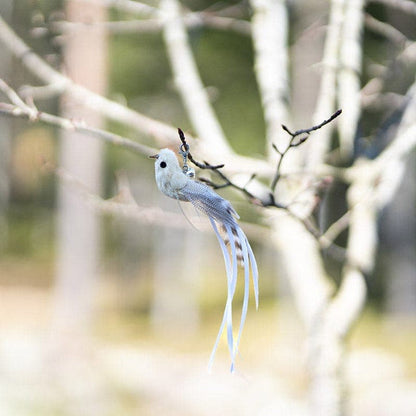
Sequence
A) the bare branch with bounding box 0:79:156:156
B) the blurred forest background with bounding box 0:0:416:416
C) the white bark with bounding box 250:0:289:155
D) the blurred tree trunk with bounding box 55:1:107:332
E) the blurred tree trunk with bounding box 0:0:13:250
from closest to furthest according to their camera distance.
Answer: the bare branch with bounding box 0:79:156:156 < the white bark with bounding box 250:0:289:155 < the blurred forest background with bounding box 0:0:416:416 < the blurred tree trunk with bounding box 0:0:13:250 < the blurred tree trunk with bounding box 55:1:107:332

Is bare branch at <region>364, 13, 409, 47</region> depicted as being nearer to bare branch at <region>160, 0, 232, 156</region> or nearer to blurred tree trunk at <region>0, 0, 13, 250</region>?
bare branch at <region>160, 0, 232, 156</region>

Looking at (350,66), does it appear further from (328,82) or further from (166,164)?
(166,164)

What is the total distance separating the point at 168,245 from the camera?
34.2ft

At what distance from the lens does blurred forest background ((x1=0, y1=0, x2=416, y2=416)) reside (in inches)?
95.0

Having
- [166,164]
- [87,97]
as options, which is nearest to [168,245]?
[87,97]

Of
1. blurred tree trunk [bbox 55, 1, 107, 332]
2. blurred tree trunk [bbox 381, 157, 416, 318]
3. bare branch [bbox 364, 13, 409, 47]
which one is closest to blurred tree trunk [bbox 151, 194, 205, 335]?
blurred tree trunk [bbox 55, 1, 107, 332]

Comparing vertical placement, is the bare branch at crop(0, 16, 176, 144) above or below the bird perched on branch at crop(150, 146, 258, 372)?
above

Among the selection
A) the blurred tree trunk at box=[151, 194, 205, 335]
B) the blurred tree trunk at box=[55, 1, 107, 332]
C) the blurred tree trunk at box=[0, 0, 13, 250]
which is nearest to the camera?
the blurred tree trunk at box=[0, 0, 13, 250]

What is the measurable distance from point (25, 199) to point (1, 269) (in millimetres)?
1650

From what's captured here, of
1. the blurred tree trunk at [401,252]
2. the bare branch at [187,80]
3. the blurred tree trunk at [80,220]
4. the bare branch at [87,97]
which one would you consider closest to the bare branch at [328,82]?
the bare branch at [187,80]

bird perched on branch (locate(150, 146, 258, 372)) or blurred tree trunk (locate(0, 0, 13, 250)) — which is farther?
blurred tree trunk (locate(0, 0, 13, 250))

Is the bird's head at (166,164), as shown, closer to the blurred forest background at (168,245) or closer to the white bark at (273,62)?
the blurred forest background at (168,245)

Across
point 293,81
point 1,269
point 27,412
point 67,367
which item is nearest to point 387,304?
point 293,81

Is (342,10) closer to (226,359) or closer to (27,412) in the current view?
(27,412)
